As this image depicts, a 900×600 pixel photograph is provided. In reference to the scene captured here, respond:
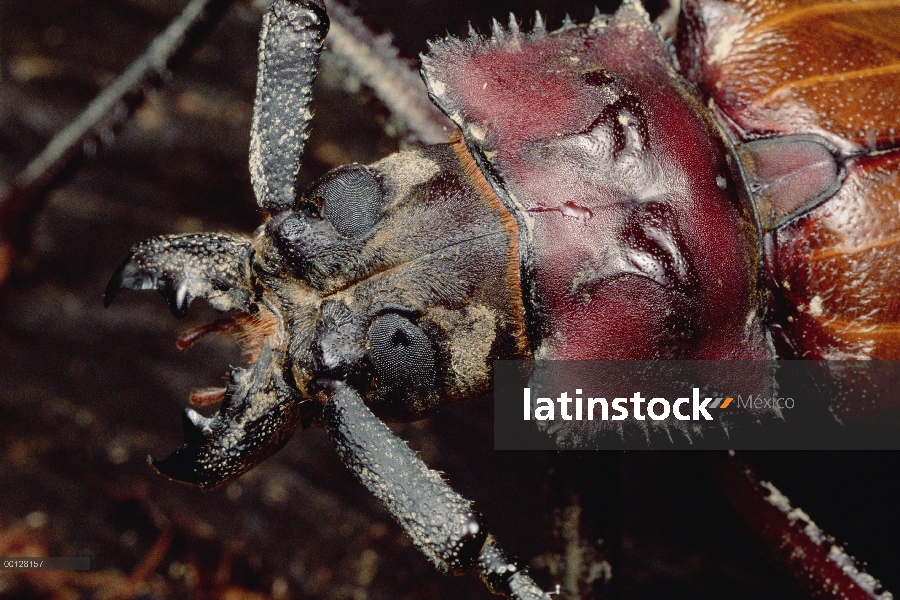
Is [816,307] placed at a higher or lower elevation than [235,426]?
higher

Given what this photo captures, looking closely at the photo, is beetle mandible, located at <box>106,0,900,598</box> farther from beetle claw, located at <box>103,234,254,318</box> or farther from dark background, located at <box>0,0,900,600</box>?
dark background, located at <box>0,0,900,600</box>

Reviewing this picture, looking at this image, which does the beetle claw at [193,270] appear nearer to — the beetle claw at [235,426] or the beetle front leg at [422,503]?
the beetle claw at [235,426]

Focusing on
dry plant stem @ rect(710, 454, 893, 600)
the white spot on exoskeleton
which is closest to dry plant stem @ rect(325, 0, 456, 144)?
the white spot on exoskeleton

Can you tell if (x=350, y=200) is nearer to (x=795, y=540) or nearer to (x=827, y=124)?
(x=827, y=124)

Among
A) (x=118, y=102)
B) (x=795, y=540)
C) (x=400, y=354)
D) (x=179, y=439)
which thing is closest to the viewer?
(x=400, y=354)

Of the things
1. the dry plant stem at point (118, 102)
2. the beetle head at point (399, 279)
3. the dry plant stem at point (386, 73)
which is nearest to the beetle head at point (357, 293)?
the beetle head at point (399, 279)

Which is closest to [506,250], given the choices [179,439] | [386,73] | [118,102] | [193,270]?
[193,270]

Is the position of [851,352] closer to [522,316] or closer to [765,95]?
[765,95]

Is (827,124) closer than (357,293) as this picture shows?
No
